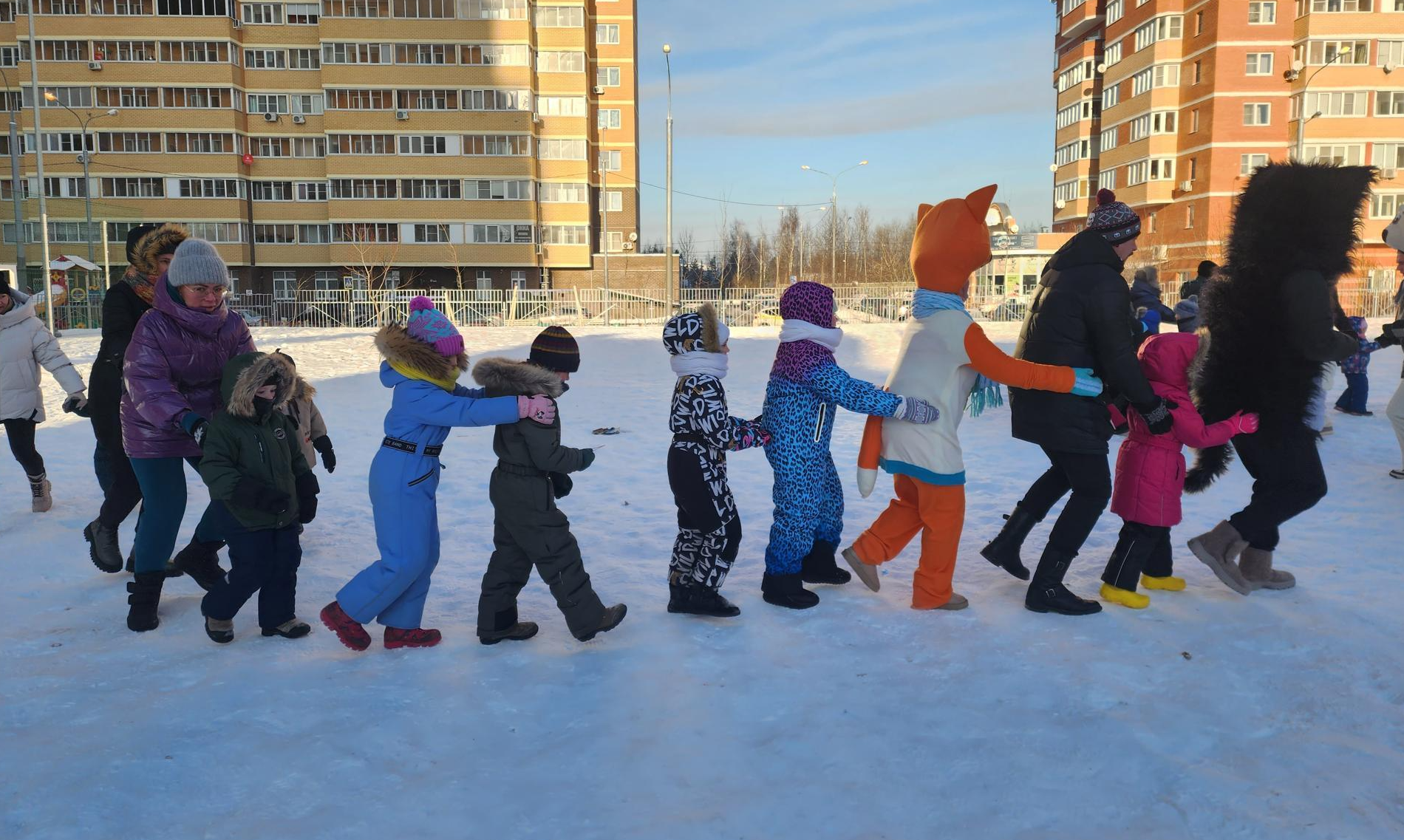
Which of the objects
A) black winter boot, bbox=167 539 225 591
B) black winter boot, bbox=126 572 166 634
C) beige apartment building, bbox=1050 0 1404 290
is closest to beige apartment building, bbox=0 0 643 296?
beige apartment building, bbox=1050 0 1404 290

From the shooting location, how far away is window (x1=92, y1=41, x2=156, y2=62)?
155 feet

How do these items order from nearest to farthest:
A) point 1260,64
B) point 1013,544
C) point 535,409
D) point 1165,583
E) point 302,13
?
point 535,409 → point 1165,583 → point 1013,544 → point 1260,64 → point 302,13

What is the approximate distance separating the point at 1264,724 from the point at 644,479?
520 centimetres

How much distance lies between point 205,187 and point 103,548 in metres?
50.8

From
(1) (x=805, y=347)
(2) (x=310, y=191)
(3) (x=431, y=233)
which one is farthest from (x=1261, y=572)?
(2) (x=310, y=191)

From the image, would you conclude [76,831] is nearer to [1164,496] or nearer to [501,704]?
[501,704]

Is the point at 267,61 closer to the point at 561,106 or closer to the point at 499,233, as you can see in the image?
the point at 499,233

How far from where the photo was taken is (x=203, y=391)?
14.7ft

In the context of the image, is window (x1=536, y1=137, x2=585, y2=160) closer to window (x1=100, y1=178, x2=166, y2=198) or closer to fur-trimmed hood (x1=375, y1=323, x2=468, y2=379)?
window (x1=100, y1=178, x2=166, y2=198)

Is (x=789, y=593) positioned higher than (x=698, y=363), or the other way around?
(x=698, y=363)

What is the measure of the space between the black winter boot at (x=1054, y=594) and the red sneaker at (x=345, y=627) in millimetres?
3198

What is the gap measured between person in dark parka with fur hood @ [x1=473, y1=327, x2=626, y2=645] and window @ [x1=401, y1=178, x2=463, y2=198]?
4738cm

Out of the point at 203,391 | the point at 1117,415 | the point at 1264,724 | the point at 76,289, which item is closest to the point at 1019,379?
the point at 1117,415

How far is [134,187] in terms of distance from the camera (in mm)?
48719
